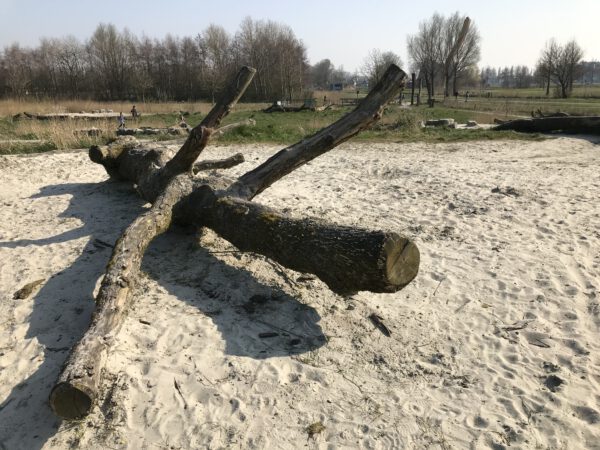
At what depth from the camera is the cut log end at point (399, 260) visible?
11.3 feet

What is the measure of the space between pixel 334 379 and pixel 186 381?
40.9 inches

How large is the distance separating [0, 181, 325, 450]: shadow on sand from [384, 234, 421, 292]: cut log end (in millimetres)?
812

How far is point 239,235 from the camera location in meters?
4.75

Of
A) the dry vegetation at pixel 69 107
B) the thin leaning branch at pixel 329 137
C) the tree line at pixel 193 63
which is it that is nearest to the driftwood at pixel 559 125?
the thin leaning branch at pixel 329 137

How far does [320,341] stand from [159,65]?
2556 inches

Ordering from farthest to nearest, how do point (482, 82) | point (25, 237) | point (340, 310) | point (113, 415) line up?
point (482, 82) < point (25, 237) < point (340, 310) < point (113, 415)

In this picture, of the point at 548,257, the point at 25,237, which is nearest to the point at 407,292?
the point at 548,257

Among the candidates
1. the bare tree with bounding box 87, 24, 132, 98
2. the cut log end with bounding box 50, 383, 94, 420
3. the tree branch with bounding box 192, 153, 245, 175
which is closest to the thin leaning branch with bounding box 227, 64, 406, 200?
the tree branch with bounding box 192, 153, 245, 175

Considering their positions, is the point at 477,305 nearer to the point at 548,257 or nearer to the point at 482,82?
the point at 548,257

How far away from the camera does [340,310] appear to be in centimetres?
423

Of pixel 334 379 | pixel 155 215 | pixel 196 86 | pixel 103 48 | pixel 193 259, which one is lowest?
pixel 334 379

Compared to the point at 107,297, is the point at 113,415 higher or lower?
lower

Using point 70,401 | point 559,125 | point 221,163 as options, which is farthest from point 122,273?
point 559,125

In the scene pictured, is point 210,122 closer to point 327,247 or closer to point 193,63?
point 327,247
